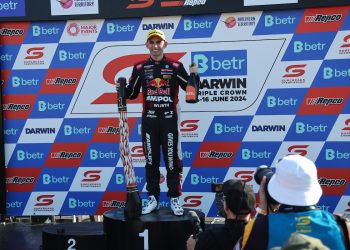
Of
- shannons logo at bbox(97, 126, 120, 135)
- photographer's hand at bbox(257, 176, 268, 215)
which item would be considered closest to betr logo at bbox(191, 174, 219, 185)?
shannons logo at bbox(97, 126, 120, 135)

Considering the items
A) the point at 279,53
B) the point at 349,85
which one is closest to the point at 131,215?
the point at 279,53

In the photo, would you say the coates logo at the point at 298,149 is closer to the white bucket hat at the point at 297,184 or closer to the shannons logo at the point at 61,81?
the shannons logo at the point at 61,81

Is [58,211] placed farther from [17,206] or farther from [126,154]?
[126,154]

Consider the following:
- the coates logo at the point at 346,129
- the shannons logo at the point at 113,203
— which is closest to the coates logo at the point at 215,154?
the shannons logo at the point at 113,203

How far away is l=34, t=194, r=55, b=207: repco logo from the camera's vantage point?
4.32m

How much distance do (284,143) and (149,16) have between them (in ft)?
5.65

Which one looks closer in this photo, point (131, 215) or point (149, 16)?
point (131, 215)

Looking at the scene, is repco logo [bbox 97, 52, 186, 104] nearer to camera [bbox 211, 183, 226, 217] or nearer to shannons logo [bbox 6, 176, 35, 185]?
shannons logo [bbox 6, 176, 35, 185]

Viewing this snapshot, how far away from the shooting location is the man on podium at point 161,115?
10.8 ft

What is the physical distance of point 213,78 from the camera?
159 inches

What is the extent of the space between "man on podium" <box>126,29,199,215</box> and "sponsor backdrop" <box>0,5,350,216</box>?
→ 77 cm

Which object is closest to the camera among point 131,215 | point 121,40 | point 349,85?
point 131,215

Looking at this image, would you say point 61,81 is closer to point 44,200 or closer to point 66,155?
point 66,155

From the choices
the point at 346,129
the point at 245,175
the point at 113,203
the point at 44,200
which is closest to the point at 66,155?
the point at 44,200
